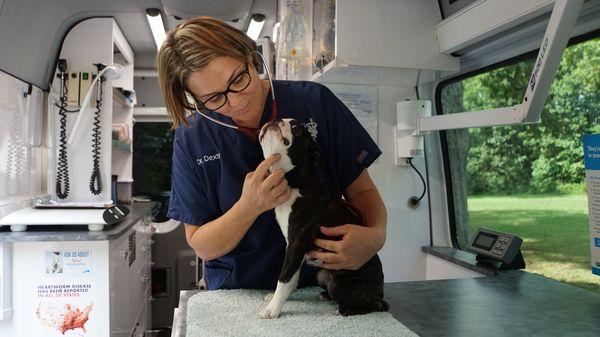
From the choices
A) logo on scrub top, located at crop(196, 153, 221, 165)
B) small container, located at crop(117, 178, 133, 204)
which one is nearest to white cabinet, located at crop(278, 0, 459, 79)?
logo on scrub top, located at crop(196, 153, 221, 165)

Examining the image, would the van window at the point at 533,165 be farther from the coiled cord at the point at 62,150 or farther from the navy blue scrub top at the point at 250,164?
the coiled cord at the point at 62,150

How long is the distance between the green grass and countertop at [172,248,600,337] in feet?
1.18

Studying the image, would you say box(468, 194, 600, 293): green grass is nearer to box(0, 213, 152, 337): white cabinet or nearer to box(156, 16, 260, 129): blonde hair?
box(156, 16, 260, 129): blonde hair

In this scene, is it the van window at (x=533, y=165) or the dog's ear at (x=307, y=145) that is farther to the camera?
the van window at (x=533, y=165)

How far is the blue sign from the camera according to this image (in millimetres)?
1644

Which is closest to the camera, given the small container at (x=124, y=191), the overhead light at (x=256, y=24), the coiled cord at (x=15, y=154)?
the coiled cord at (x=15, y=154)

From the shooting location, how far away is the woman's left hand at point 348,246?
1.14 m

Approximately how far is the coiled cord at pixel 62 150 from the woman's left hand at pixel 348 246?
278 cm

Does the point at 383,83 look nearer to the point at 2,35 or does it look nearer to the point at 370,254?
the point at 370,254

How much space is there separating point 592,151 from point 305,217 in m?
1.22

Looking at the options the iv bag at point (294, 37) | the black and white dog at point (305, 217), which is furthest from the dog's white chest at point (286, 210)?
the iv bag at point (294, 37)

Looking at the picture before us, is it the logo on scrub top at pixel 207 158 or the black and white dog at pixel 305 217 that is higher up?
the logo on scrub top at pixel 207 158

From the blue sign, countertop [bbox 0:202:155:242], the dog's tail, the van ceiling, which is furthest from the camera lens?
the van ceiling

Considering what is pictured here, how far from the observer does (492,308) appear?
1467 mm
